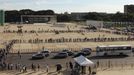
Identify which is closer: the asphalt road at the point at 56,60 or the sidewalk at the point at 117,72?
the sidewalk at the point at 117,72

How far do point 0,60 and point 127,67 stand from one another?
17547 millimetres

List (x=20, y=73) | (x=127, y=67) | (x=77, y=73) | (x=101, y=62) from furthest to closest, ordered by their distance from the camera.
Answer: (x=101, y=62), (x=127, y=67), (x=20, y=73), (x=77, y=73)

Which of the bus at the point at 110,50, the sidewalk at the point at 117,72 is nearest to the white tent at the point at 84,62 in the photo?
the sidewalk at the point at 117,72

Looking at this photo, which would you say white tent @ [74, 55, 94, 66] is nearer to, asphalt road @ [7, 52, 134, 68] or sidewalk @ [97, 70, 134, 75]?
sidewalk @ [97, 70, 134, 75]

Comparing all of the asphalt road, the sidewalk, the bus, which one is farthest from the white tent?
the bus

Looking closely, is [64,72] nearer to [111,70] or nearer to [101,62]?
[111,70]

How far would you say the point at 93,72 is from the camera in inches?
1535

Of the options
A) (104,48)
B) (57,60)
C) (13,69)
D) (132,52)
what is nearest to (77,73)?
(13,69)

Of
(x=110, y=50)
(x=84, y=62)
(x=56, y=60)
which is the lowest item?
(x=56, y=60)

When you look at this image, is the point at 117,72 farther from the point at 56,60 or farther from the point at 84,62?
the point at 56,60

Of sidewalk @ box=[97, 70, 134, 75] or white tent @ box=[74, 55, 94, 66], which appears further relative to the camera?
sidewalk @ box=[97, 70, 134, 75]

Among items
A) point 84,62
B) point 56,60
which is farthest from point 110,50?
point 84,62

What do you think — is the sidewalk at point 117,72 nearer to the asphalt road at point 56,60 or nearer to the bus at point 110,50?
the asphalt road at point 56,60

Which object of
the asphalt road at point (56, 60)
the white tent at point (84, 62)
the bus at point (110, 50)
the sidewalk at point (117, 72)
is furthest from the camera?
the bus at point (110, 50)
